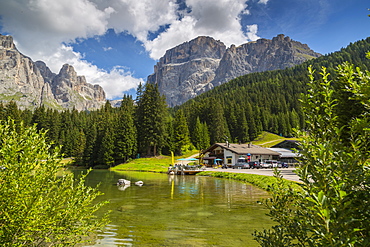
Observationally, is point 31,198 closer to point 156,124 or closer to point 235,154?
→ point 235,154

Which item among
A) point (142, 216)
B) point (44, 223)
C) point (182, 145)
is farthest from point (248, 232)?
point (182, 145)

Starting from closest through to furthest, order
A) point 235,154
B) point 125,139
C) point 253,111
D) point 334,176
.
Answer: point 334,176 → point 235,154 → point 125,139 → point 253,111

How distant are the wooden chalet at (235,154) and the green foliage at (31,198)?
6521 cm

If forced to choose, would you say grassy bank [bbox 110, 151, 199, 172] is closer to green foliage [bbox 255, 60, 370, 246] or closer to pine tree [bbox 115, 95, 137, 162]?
pine tree [bbox 115, 95, 137, 162]

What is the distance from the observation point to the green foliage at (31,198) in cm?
532

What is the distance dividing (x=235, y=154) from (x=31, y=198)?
68.8 m

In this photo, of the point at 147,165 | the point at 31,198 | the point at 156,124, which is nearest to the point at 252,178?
the point at 31,198

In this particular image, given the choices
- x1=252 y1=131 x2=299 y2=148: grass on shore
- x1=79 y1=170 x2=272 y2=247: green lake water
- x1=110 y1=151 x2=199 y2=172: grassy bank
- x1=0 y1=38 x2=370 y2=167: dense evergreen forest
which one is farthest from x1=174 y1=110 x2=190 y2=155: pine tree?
x1=79 y1=170 x2=272 y2=247: green lake water

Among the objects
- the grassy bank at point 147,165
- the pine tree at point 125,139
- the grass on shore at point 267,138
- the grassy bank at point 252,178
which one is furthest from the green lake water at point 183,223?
the grass on shore at point 267,138

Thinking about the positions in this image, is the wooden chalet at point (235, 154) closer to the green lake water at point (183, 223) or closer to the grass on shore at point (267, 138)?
the grass on shore at point (267, 138)

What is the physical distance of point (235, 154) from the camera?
71.2m

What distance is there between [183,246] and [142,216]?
21.1ft

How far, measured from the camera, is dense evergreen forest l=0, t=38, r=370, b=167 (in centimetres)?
8350

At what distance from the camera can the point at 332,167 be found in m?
3.03
